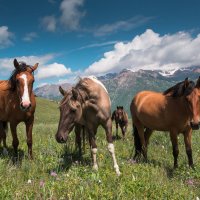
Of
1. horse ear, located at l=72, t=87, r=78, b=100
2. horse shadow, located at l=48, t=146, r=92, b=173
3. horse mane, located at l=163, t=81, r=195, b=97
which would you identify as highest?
horse ear, located at l=72, t=87, r=78, b=100

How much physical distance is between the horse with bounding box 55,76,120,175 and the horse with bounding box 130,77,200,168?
2221mm

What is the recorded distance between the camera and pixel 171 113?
32.2 ft

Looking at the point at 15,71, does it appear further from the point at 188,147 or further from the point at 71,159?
the point at 188,147

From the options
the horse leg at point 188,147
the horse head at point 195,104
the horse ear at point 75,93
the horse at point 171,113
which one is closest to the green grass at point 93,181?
the horse leg at point 188,147

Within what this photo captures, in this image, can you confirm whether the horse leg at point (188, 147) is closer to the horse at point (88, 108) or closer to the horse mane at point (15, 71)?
the horse at point (88, 108)

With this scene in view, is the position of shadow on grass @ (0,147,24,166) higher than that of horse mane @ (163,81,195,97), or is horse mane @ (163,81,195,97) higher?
horse mane @ (163,81,195,97)

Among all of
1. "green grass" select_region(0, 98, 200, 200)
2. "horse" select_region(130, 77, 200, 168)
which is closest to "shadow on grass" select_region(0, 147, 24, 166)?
"green grass" select_region(0, 98, 200, 200)

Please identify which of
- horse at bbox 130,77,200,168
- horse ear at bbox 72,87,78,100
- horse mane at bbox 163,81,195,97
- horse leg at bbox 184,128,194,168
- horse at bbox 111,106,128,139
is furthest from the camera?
horse at bbox 111,106,128,139

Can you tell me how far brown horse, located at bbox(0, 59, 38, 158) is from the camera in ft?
27.0

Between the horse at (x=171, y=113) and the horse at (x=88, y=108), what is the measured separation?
2221 mm

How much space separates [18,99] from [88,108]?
7.34 feet

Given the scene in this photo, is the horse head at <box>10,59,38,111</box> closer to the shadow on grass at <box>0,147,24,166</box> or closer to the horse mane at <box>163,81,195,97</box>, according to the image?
the shadow on grass at <box>0,147,24,166</box>

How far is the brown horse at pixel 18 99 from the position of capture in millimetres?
8242

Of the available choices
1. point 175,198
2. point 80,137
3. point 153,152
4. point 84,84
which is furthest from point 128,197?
point 153,152
